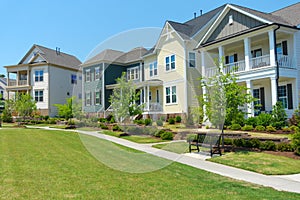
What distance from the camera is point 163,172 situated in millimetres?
8148

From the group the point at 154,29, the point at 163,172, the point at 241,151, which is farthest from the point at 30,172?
the point at 241,151

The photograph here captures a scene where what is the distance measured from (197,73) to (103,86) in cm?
1344

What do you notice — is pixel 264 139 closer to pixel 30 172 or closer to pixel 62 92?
pixel 30 172

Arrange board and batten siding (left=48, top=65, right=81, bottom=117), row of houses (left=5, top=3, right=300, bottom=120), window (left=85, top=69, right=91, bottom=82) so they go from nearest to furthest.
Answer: row of houses (left=5, top=3, right=300, bottom=120) → window (left=85, top=69, right=91, bottom=82) → board and batten siding (left=48, top=65, right=81, bottom=117)

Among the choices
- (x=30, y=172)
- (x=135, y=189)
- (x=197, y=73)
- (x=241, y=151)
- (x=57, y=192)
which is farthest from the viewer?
(x=197, y=73)

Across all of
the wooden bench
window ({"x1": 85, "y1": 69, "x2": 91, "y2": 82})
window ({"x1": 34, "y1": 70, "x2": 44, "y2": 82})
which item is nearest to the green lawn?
the wooden bench

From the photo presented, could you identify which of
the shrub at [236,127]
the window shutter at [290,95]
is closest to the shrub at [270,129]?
the shrub at [236,127]

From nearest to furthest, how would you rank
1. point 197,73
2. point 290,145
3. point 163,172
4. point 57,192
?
point 57,192 → point 163,172 → point 290,145 → point 197,73

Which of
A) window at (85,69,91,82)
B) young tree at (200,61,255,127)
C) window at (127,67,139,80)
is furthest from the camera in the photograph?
window at (85,69,91,82)

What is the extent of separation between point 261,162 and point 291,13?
16414 millimetres

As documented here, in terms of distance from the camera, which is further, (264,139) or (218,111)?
(264,139)

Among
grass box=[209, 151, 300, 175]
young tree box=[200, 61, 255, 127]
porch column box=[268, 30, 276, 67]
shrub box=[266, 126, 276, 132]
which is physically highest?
porch column box=[268, 30, 276, 67]

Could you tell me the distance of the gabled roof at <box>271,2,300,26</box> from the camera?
1996 centimetres

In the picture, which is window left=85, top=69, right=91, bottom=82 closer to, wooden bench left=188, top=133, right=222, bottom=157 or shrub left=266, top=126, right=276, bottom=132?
shrub left=266, top=126, right=276, bottom=132
